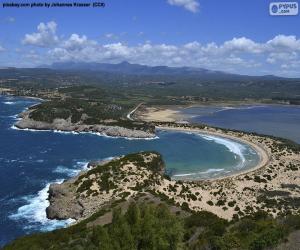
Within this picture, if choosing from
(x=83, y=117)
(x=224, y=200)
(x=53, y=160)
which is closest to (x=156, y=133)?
(x=83, y=117)

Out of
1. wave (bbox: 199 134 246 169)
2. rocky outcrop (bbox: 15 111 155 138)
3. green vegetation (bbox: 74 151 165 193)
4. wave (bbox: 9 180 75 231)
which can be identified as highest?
green vegetation (bbox: 74 151 165 193)

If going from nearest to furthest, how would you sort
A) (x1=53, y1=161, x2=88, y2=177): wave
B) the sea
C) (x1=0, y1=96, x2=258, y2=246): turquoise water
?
the sea < (x1=0, y1=96, x2=258, y2=246): turquoise water < (x1=53, y1=161, x2=88, y2=177): wave

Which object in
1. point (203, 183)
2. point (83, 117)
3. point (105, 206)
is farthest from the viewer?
point (83, 117)

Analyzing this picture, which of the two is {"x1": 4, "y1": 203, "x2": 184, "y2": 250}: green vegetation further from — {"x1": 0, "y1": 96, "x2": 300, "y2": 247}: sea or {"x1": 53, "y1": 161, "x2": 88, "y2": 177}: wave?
{"x1": 53, "y1": 161, "x2": 88, "y2": 177}: wave

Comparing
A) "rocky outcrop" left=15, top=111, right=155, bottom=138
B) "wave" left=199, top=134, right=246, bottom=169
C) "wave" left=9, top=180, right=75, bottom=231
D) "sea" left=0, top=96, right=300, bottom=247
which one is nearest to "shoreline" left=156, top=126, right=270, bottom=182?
"sea" left=0, top=96, right=300, bottom=247

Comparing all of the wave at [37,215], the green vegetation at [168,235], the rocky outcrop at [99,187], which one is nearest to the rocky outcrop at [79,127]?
the rocky outcrop at [99,187]

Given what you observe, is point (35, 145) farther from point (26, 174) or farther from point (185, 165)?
point (185, 165)

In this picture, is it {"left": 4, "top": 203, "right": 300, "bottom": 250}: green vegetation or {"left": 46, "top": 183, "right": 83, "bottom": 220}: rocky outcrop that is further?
{"left": 46, "top": 183, "right": 83, "bottom": 220}: rocky outcrop

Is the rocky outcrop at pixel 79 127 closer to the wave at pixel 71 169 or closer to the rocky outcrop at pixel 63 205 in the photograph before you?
the wave at pixel 71 169
